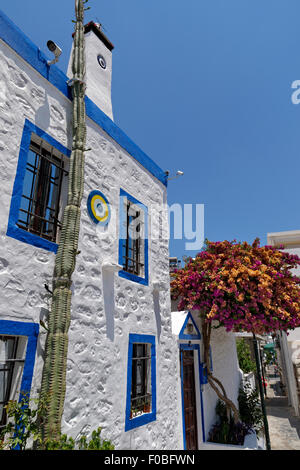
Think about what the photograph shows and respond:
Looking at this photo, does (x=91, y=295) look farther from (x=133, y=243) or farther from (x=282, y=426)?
(x=282, y=426)

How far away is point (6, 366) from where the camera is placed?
3438 millimetres

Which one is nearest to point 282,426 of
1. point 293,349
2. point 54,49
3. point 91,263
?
point 293,349

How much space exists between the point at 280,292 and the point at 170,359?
136 inches

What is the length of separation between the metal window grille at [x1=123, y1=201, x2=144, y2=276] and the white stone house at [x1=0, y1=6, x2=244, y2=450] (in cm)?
2

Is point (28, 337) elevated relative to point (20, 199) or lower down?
lower down

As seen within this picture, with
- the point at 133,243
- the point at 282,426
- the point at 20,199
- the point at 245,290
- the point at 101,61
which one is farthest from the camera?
the point at 282,426

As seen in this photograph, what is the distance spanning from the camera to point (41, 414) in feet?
11.1

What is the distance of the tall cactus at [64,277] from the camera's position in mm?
3504

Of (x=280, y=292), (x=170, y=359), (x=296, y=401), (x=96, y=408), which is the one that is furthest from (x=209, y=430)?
(x=296, y=401)

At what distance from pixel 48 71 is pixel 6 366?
4.06m

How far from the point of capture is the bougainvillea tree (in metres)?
7.64

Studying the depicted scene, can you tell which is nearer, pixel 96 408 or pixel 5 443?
pixel 5 443
